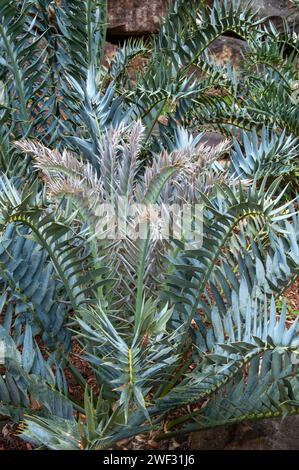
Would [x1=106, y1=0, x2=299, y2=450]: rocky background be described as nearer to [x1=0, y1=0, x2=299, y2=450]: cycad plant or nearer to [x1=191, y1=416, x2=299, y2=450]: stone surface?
[x1=0, y1=0, x2=299, y2=450]: cycad plant

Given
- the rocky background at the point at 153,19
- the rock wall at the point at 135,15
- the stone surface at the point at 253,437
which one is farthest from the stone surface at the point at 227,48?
the stone surface at the point at 253,437

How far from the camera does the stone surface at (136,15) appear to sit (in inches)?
214

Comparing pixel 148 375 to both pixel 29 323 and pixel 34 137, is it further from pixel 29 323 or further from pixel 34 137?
pixel 34 137

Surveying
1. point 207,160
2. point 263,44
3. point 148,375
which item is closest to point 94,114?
point 207,160

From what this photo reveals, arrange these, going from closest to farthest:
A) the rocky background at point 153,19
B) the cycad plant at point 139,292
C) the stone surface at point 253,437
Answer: the cycad plant at point 139,292, the stone surface at point 253,437, the rocky background at point 153,19

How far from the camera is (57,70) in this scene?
333cm

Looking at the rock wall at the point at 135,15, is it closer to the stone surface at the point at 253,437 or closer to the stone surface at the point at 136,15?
the stone surface at the point at 136,15

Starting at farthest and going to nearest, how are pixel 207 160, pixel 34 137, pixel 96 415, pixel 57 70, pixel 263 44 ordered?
pixel 263 44
pixel 57 70
pixel 34 137
pixel 207 160
pixel 96 415

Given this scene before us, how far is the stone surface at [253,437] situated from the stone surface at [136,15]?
159 inches

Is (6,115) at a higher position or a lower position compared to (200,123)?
lower

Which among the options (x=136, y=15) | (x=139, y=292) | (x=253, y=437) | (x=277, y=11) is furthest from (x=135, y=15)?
(x=253, y=437)

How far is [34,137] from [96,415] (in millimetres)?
1665

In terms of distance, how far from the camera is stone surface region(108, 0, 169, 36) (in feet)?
17.8

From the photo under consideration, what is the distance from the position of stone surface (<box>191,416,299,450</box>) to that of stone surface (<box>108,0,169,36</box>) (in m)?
4.04
